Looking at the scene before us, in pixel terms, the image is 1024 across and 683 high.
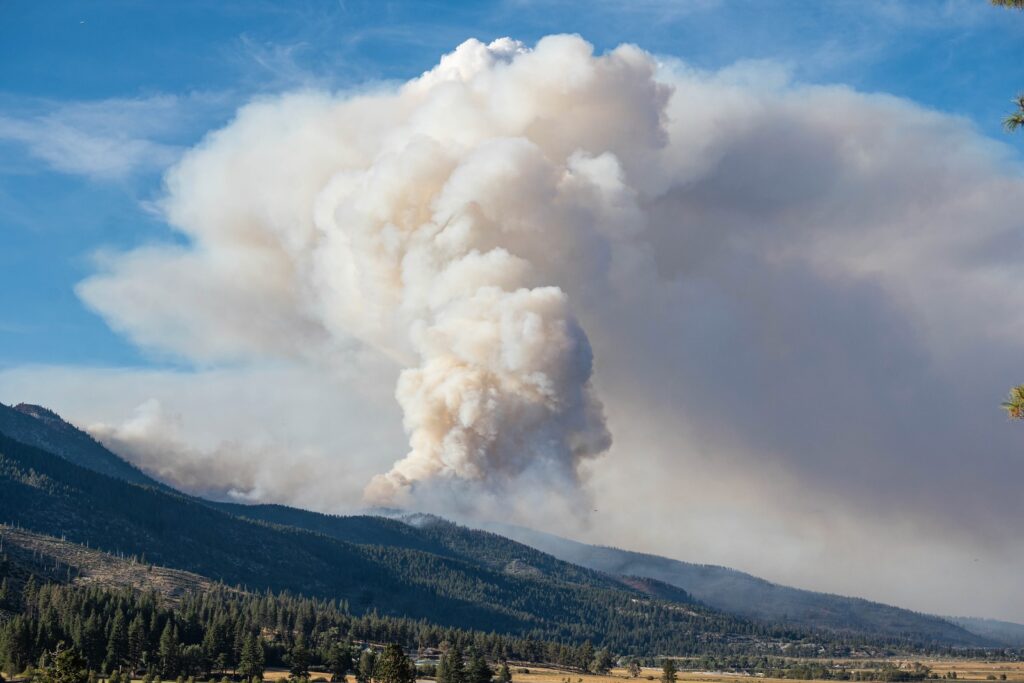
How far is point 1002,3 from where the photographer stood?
48281mm

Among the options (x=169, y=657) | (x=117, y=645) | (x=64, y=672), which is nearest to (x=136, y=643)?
(x=117, y=645)

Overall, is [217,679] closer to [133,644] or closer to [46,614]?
[133,644]

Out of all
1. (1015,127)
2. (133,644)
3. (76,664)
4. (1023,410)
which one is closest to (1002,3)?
(1015,127)

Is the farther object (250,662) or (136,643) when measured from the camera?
(136,643)

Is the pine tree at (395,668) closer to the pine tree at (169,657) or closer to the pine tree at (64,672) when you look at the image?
the pine tree at (169,657)

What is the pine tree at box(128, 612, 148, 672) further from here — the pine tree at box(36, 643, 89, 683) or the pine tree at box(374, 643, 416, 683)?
the pine tree at box(36, 643, 89, 683)

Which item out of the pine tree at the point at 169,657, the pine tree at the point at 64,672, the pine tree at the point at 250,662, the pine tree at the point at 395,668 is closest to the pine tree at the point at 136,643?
the pine tree at the point at 169,657

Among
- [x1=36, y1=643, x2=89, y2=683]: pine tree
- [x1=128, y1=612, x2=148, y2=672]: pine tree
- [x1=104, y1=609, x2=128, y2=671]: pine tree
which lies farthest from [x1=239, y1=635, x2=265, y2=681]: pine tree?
[x1=36, y1=643, x2=89, y2=683]: pine tree

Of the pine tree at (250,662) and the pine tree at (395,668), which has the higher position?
the pine tree at (395,668)

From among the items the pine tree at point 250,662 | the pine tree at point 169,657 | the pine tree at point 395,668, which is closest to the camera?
the pine tree at point 395,668

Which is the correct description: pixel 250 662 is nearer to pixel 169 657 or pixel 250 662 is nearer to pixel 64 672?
pixel 169 657

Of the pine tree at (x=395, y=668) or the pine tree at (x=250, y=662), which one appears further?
the pine tree at (x=250, y=662)

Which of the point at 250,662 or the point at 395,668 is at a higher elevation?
the point at 395,668

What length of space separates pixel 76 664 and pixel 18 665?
173ft
